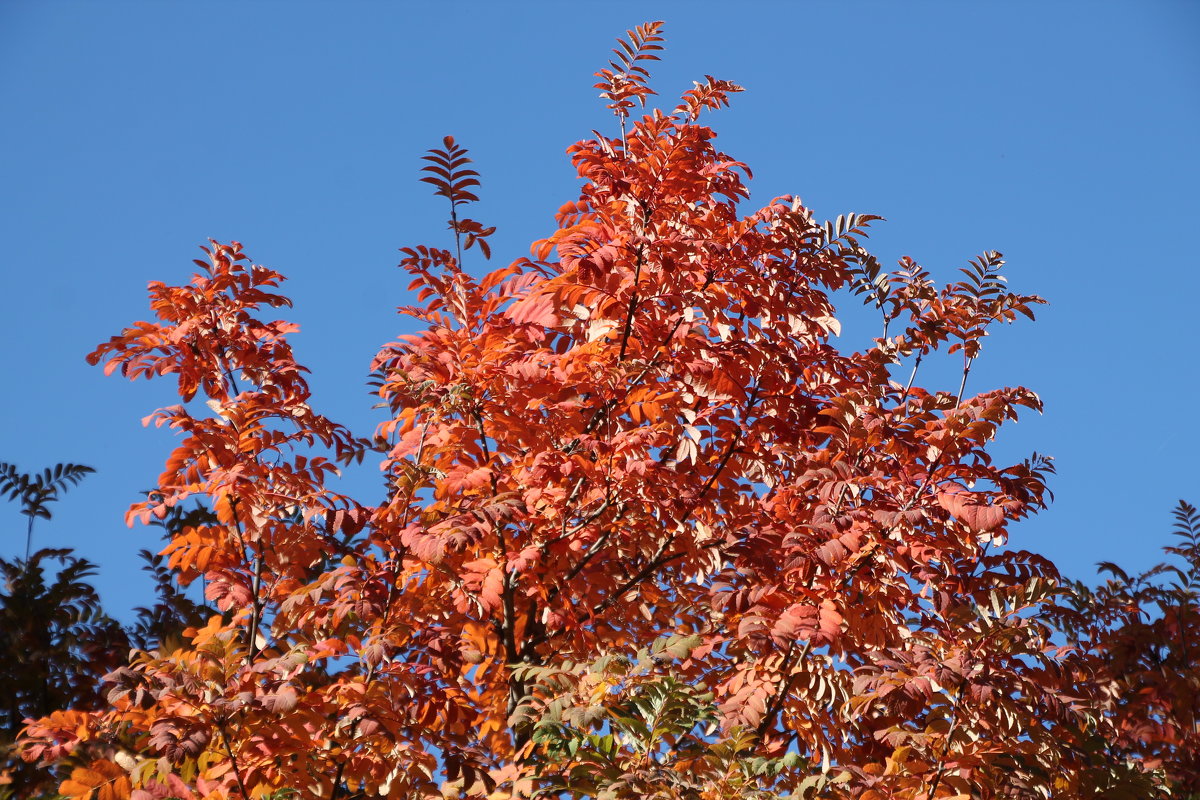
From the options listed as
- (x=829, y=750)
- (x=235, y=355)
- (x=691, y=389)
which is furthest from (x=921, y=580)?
(x=235, y=355)

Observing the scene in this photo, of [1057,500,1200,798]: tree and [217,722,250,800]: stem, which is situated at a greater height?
[1057,500,1200,798]: tree

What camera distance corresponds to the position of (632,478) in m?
5.16

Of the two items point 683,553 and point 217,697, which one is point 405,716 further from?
point 683,553

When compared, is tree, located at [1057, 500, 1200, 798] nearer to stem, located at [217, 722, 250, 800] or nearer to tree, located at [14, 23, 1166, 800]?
tree, located at [14, 23, 1166, 800]

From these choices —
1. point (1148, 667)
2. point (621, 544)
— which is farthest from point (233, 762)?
point (1148, 667)

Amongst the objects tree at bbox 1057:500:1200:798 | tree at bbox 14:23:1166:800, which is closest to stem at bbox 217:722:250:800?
tree at bbox 14:23:1166:800

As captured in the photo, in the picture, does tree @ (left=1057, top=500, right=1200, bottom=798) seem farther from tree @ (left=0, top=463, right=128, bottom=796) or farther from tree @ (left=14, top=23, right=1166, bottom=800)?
tree @ (left=0, top=463, right=128, bottom=796)

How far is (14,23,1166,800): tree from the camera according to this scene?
4480mm

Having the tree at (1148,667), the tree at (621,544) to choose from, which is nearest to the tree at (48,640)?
the tree at (621,544)

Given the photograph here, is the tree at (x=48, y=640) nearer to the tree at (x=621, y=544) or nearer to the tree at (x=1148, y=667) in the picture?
the tree at (x=621, y=544)

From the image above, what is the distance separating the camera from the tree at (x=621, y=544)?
4.48 metres

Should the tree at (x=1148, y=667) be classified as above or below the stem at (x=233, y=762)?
above

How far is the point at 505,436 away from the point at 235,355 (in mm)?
1477

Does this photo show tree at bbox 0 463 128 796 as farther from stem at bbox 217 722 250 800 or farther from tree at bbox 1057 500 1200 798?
tree at bbox 1057 500 1200 798
